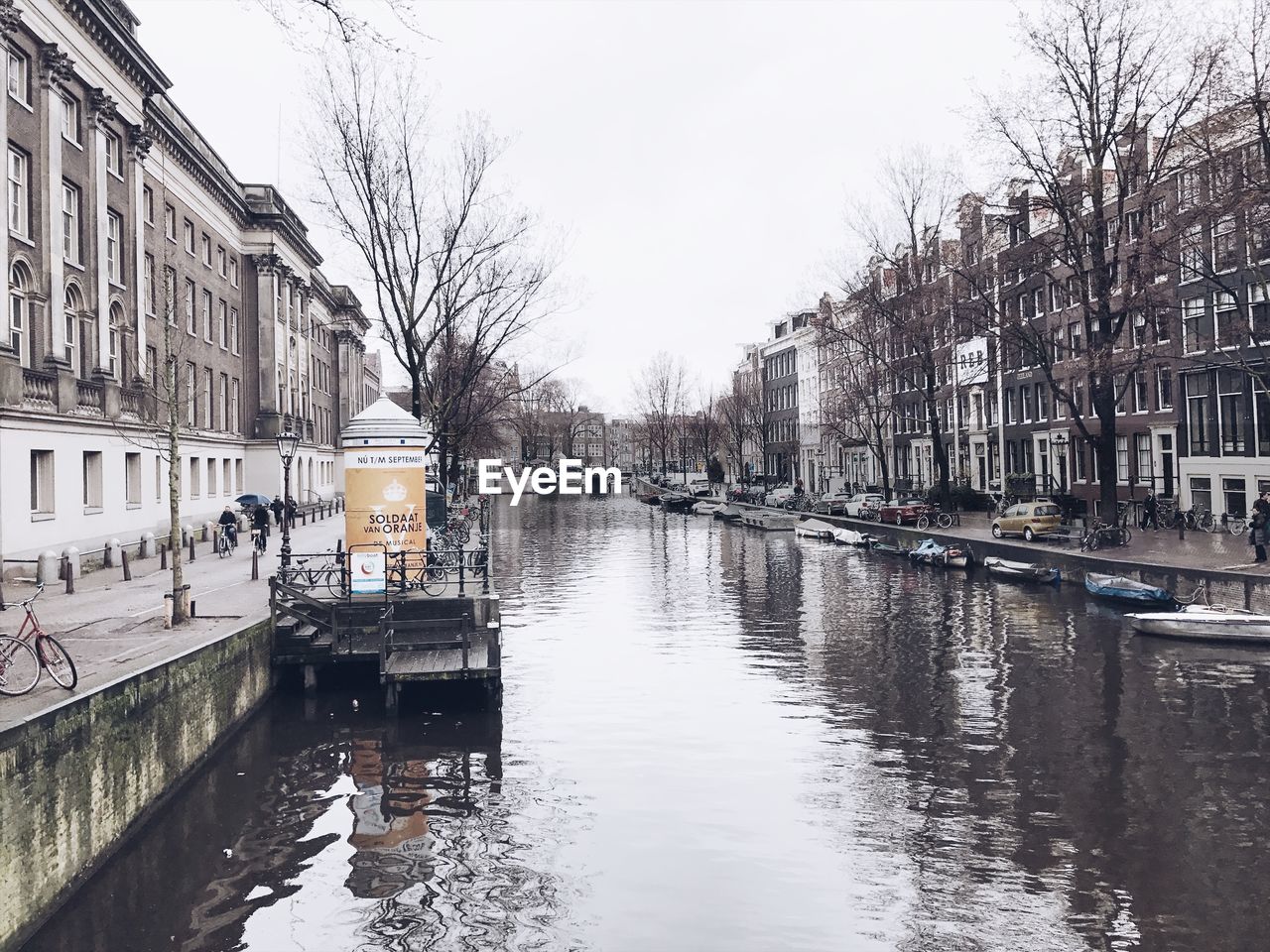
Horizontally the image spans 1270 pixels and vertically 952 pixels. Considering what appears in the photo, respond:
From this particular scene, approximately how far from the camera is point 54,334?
3100 centimetres

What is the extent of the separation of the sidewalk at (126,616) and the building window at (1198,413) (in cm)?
3905

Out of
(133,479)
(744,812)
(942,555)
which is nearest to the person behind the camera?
(744,812)

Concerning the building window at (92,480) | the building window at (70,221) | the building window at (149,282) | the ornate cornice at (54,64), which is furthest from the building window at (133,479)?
the ornate cornice at (54,64)

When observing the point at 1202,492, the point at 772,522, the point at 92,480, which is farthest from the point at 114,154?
the point at 1202,492

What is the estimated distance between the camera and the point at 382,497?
72.5ft

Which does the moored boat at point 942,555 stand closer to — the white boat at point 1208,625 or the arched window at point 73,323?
the white boat at point 1208,625

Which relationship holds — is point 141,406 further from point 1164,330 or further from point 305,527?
point 1164,330

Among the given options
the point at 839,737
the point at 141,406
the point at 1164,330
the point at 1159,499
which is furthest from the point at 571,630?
the point at 1159,499

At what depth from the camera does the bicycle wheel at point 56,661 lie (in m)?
12.6

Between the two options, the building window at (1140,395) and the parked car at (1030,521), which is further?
the building window at (1140,395)

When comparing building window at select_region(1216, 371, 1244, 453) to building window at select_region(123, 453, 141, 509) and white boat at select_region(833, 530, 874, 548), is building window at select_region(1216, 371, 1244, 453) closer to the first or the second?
white boat at select_region(833, 530, 874, 548)

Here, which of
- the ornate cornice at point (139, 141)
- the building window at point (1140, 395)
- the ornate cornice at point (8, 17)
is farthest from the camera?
the building window at point (1140, 395)

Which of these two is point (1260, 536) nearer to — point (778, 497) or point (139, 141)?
point (139, 141)

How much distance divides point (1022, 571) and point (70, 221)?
33041 mm
